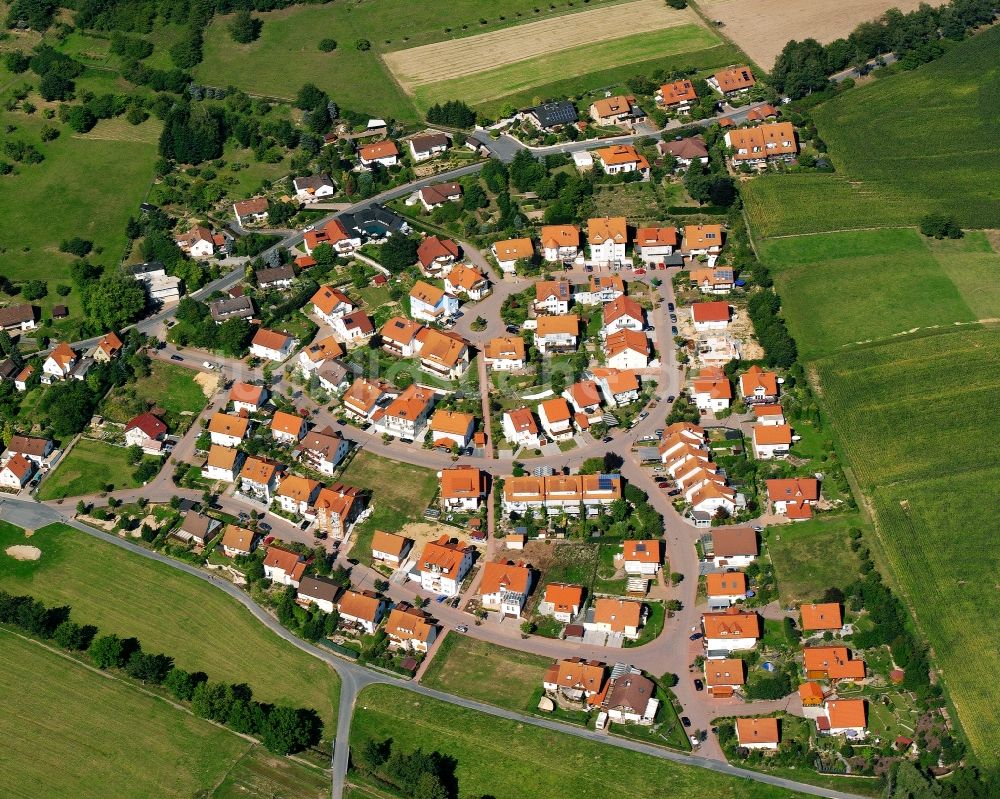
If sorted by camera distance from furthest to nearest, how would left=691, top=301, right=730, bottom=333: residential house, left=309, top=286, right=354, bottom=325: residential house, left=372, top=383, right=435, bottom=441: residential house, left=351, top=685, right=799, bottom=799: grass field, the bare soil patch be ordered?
1. left=309, top=286, right=354, bottom=325: residential house
2. left=691, top=301, right=730, bottom=333: residential house
3. left=372, top=383, right=435, bottom=441: residential house
4. the bare soil patch
5. left=351, top=685, right=799, bottom=799: grass field

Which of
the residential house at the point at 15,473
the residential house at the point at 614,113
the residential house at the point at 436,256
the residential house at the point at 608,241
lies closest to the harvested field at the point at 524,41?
the residential house at the point at 614,113

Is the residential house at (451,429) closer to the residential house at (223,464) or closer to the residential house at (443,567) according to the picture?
the residential house at (443,567)

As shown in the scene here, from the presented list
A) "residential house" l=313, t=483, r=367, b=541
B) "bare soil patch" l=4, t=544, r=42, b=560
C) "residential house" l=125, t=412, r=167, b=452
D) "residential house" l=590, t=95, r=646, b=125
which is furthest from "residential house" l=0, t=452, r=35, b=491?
"residential house" l=590, t=95, r=646, b=125

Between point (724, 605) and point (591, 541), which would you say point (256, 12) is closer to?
Result: point (591, 541)

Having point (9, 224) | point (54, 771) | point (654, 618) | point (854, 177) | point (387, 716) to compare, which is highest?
point (854, 177)

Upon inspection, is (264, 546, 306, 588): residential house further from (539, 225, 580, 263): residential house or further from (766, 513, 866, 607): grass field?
(539, 225, 580, 263): residential house

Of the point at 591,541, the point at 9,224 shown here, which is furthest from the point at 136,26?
the point at 591,541
